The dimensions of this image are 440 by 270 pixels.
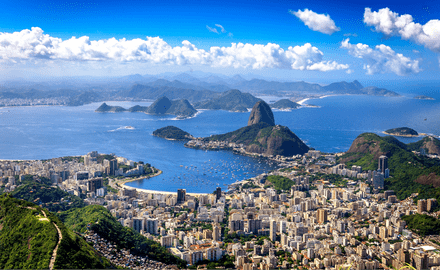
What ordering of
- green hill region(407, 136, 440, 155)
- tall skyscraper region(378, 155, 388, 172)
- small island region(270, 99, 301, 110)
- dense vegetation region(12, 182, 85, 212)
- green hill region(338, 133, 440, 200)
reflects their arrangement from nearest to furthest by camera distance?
dense vegetation region(12, 182, 85, 212), green hill region(338, 133, 440, 200), tall skyscraper region(378, 155, 388, 172), green hill region(407, 136, 440, 155), small island region(270, 99, 301, 110)

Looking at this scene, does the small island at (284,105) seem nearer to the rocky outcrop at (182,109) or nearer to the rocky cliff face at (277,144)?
the rocky outcrop at (182,109)

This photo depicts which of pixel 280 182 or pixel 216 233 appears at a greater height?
pixel 280 182

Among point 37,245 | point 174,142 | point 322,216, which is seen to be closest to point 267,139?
point 174,142

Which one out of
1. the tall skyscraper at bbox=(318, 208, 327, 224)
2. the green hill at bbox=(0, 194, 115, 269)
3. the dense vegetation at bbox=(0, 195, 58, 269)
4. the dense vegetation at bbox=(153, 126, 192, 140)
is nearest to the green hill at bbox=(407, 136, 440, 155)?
the tall skyscraper at bbox=(318, 208, 327, 224)

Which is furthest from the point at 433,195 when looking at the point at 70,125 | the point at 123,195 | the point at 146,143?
the point at 70,125

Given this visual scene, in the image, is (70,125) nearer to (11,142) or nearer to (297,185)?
(11,142)

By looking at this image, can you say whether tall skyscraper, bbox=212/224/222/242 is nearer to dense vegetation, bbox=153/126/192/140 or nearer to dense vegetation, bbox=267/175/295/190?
dense vegetation, bbox=267/175/295/190

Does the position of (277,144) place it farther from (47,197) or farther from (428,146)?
(47,197)
